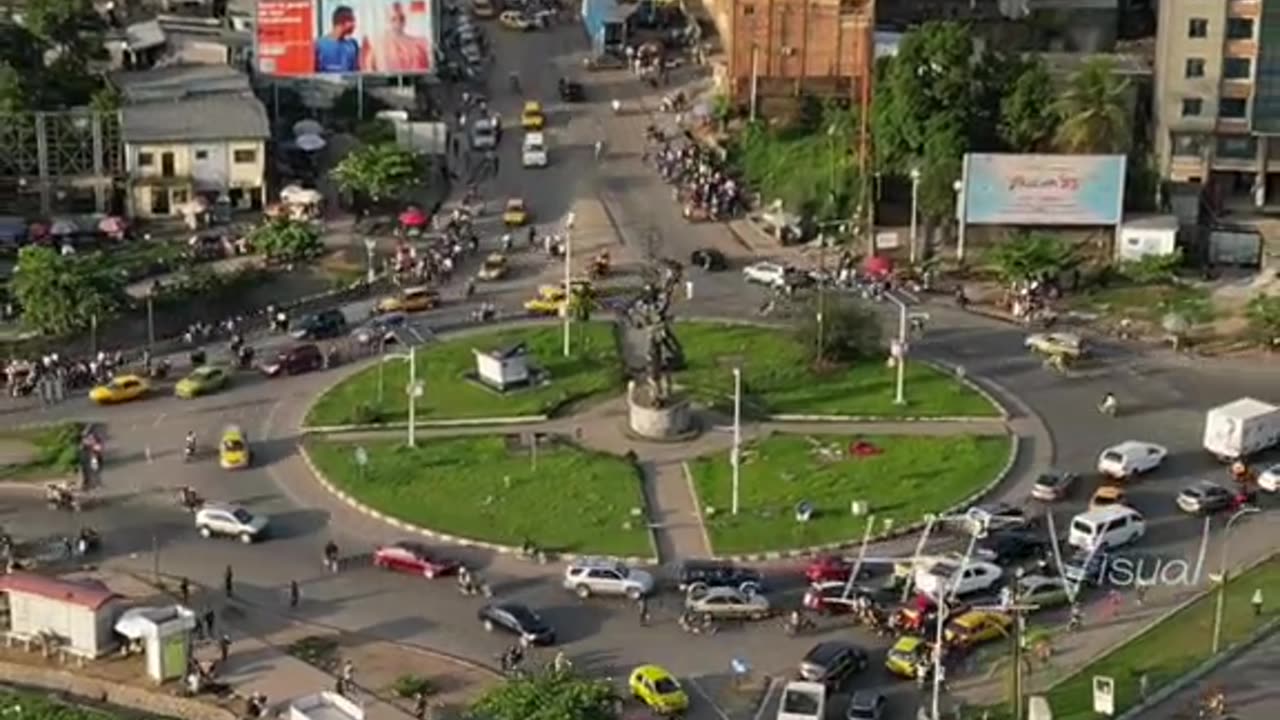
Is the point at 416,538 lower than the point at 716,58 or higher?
lower

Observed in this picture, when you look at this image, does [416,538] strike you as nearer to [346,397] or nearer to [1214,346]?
[346,397]

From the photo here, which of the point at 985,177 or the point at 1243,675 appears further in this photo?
the point at 985,177

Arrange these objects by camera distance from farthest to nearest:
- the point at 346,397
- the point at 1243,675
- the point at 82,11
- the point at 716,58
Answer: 1. the point at 716,58
2. the point at 82,11
3. the point at 346,397
4. the point at 1243,675

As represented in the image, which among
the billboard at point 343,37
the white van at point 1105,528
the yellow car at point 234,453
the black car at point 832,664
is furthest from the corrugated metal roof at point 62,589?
the billboard at point 343,37

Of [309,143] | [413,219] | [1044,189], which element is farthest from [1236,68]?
[309,143]

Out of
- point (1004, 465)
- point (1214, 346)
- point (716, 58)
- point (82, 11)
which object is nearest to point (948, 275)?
point (1214, 346)

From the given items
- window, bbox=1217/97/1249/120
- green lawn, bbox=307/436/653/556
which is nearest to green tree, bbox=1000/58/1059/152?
window, bbox=1217/97/1249/120

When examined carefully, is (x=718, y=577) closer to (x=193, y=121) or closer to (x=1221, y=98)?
(x=1221, y=98)
